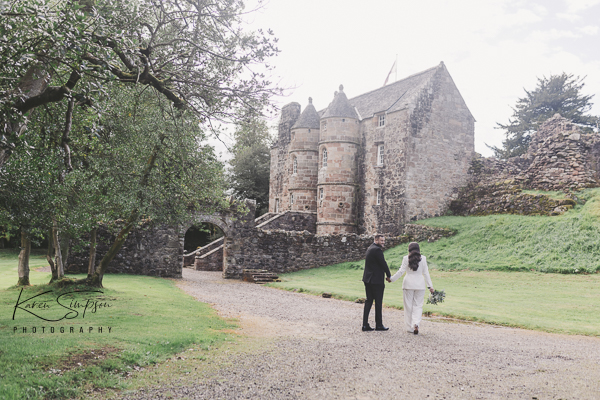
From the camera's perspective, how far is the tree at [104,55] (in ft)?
20.0

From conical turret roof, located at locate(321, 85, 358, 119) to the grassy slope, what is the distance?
10.6 m

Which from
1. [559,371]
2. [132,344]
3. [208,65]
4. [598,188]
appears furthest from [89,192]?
[598,188]

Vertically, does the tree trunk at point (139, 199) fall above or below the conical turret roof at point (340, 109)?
below

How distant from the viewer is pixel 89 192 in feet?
37.3

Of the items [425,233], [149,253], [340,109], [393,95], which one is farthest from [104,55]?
[393,95]

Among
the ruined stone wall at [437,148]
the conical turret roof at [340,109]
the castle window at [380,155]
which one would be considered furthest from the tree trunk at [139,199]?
the conical turret roof at [340,109]

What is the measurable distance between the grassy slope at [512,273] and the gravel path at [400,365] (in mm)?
2350

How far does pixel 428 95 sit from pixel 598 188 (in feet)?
40.9

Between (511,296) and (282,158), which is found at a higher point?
(282,158)

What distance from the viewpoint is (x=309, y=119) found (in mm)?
37656

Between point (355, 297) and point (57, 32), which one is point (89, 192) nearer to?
point (57, 32)

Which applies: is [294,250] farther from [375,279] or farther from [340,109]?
[375,279]

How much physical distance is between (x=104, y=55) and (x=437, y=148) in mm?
27406

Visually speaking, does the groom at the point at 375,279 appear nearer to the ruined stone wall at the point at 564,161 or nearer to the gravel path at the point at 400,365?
the gravel path at the point at 400,365
